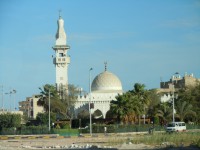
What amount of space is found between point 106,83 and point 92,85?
11.9 feet

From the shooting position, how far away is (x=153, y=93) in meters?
96.6

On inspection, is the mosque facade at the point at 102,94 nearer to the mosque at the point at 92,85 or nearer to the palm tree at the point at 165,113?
the mosque at the point at 92,85

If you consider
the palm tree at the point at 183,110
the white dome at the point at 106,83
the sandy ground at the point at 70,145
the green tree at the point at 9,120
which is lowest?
the sandy ground at the point at 70,145

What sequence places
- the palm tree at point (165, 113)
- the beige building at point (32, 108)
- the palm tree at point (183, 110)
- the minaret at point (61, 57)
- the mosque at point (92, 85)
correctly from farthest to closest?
1. the beige building at point (32, 108)
2. the minaret at point (61, 57)
3. the mosque at point (92, 85)
4. the palm tree at point (183, 110)
5. the palm tree at point (165, 113)

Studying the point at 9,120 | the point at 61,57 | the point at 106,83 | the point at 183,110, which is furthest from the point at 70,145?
the point at 61,57

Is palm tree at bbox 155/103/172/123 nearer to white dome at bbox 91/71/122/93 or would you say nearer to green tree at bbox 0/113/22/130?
green tree at bbox 0/113/22/130

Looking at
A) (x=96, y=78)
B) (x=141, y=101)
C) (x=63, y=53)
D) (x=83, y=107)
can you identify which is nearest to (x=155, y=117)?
(x=141, y=101)

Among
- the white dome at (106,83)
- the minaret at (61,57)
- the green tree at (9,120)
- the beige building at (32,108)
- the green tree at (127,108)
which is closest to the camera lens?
the green tree at (127,108)

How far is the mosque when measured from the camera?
92812mm

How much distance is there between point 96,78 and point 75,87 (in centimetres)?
879

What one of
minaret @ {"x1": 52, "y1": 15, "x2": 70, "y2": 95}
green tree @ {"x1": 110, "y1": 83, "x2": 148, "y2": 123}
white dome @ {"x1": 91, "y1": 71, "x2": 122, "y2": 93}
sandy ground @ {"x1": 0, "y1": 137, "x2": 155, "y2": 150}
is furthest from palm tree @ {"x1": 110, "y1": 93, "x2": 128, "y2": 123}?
minaret @ {"x1": 52, "y1": 15, "x2": 70, "y2": 95}

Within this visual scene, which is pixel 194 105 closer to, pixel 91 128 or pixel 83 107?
pixel 83 107

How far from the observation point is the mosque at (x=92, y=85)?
305 feet

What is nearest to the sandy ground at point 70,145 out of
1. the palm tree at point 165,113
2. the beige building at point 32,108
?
the palm tree at point 165,113
